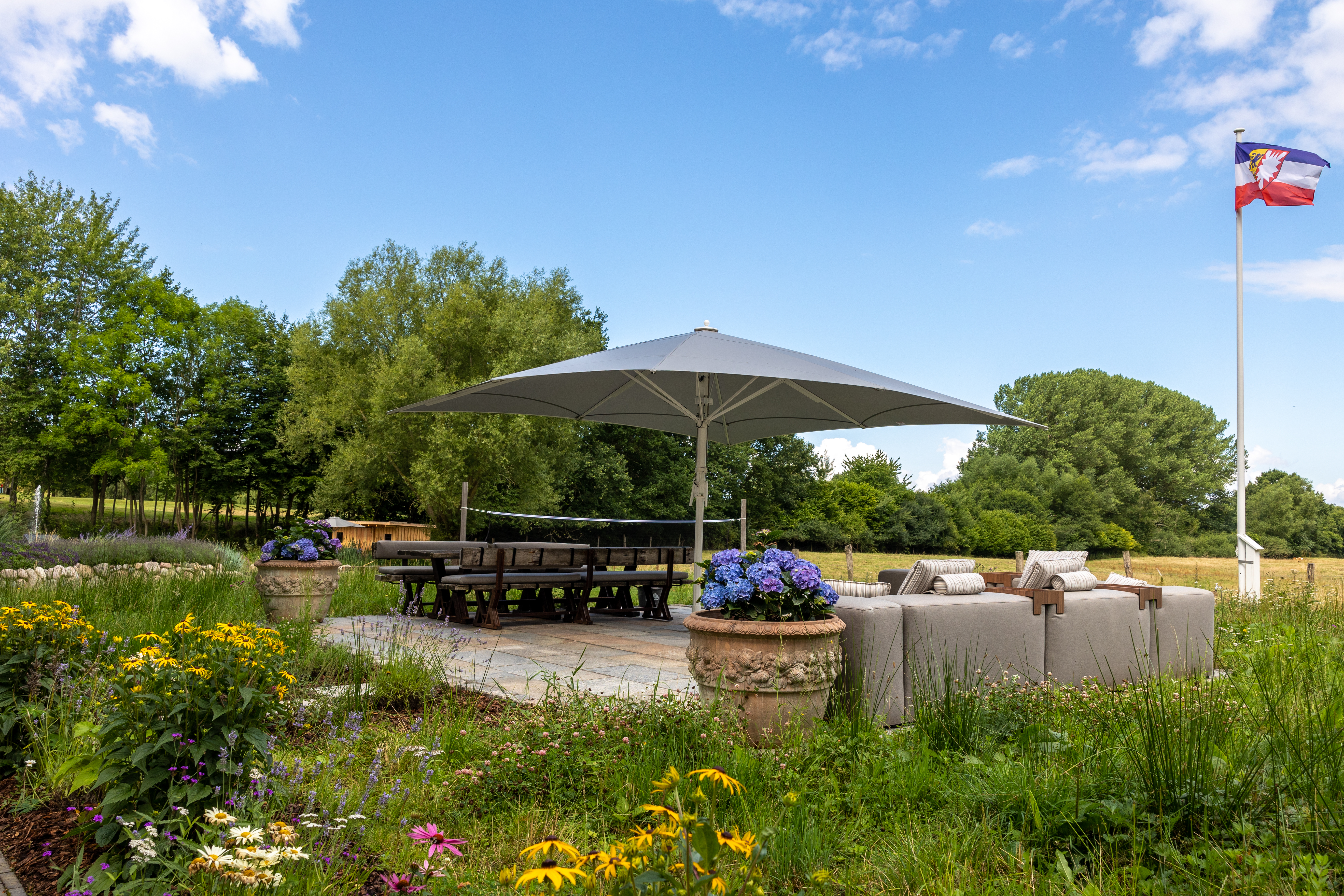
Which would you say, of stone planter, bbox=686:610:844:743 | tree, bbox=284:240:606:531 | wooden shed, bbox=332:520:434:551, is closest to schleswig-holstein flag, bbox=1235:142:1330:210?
stone planter, bbox=686:610:844:743

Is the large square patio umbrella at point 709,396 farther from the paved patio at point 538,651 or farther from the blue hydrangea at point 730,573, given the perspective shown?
the blue hydrangea at point 730,573

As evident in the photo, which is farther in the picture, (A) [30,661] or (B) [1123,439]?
(B) [1123,439]

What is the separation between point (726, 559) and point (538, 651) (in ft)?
8.65

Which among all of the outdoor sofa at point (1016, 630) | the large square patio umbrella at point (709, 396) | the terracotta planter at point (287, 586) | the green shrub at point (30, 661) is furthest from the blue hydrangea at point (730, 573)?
the terracotta planter at point (287, 586)

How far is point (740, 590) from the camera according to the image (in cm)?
345

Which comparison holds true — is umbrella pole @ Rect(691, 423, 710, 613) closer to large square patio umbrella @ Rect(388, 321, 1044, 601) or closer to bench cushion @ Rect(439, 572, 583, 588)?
large square patio umbrella @ Rect(388, 321, 1044, 601)

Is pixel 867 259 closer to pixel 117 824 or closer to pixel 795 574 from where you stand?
pixel 795 574

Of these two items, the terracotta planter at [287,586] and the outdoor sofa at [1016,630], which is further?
the terracotta planter at [287,586]

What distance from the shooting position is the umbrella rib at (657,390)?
6320 mm

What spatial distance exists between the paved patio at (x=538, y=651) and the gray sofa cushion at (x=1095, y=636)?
7.04 feet

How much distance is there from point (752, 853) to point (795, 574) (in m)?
2.29

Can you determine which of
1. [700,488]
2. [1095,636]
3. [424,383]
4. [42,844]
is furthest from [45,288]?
[1095,636]

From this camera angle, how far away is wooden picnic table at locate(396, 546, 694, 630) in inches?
265

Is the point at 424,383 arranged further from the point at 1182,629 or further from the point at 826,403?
the point at 1182,629
